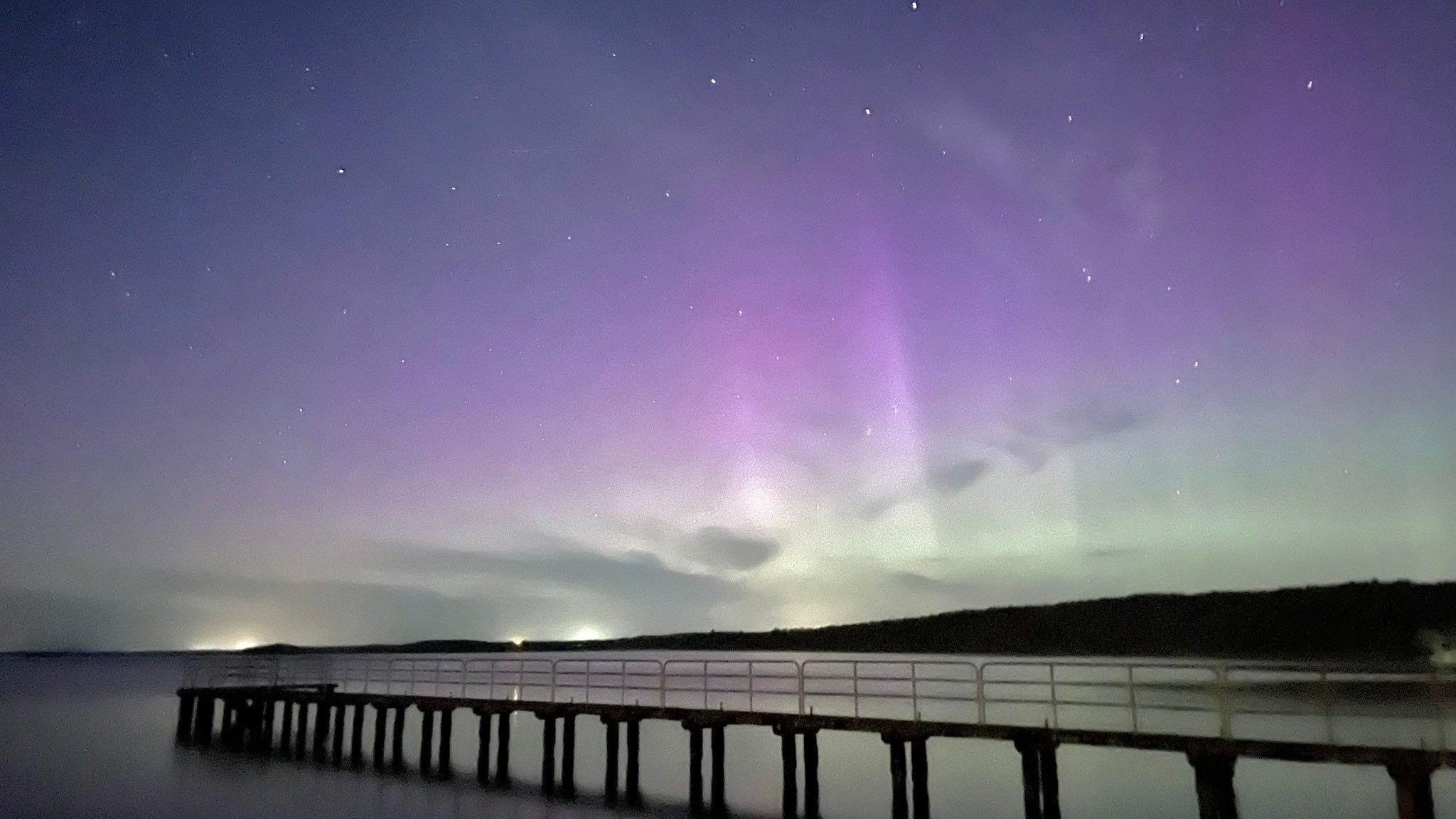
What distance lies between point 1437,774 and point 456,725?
49270 mm

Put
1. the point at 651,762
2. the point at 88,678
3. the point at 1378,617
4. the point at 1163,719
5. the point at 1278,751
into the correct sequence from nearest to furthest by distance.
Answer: the point at 1278,751 < the point at 651,762 < the point at 1163,719 < the point at 1378,617 < the point at 88,678

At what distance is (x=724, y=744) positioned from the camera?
2944cm

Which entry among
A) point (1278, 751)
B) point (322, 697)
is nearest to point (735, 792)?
point (322, 697)

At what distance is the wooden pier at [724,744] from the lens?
1625cm

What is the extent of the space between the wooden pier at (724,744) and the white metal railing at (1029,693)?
45 cm

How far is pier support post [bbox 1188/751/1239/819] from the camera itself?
56.3 ft

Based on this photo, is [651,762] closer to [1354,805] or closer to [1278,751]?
[1354,805]

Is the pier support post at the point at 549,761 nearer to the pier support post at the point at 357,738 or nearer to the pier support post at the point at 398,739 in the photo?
the pier support post at the point at 398,739

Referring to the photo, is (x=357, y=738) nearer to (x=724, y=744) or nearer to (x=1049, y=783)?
(x=724, y=744)

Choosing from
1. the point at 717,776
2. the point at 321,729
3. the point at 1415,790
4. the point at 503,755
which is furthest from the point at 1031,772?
the point at 321,729

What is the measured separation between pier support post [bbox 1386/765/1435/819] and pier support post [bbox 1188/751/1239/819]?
2425mm

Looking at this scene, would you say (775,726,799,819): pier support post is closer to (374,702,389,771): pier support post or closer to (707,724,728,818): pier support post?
(707,724,728,818): pier support post

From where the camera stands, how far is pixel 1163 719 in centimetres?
6066

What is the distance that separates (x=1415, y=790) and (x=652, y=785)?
21.4m
